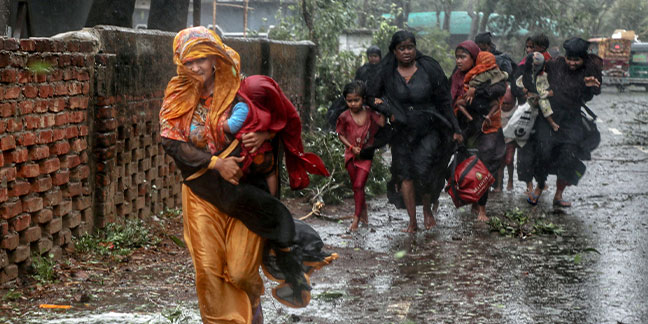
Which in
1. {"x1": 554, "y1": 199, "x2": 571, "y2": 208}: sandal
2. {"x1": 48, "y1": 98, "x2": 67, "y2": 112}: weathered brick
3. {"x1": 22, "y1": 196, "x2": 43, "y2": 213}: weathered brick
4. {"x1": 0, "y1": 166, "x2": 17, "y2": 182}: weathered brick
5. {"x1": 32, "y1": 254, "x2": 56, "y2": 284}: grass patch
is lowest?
{"x1": 554, "y1": 199, "x2": 571, "y2": 208}: sandal

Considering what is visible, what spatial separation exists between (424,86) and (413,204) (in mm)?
1216

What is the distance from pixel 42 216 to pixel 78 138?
92 cm

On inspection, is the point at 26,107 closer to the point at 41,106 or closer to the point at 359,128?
the point at 41,106

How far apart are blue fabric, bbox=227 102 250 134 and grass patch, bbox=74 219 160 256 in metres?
3.03

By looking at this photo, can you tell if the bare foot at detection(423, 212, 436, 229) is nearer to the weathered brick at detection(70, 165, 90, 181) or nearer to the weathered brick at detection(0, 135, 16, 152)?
the weathered brick at detection(70, 165, 90, 181)

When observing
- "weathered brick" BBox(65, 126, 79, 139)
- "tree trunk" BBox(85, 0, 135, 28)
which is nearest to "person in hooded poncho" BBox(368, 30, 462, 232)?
"weathered brick" BBox(65, 126, 79, 139)

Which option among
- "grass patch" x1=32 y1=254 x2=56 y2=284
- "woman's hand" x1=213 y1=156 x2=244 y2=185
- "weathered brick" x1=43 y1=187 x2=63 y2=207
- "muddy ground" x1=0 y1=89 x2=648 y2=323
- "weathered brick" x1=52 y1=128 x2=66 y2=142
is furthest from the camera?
Answer: "weathered brick" x1=52 y1=128 x2=66 y2=142

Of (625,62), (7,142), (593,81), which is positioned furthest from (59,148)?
(625,62)

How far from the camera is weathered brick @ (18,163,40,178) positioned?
247 inches

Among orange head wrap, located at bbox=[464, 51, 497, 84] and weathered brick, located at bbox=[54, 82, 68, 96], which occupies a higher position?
orange head wrap, located at bbox=[464, 51, 497, 84]

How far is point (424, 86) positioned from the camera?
347 inches

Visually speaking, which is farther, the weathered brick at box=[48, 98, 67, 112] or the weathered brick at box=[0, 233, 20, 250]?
the weathered brick at box=[48, 98, 67, 112]

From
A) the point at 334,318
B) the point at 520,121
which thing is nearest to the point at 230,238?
the point at 334,318

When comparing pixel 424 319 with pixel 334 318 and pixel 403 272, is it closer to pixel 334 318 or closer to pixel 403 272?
pixel 334 318
